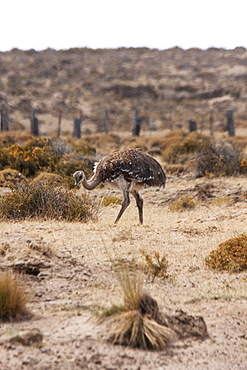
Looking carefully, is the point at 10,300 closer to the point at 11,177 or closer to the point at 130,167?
the point at 130,167

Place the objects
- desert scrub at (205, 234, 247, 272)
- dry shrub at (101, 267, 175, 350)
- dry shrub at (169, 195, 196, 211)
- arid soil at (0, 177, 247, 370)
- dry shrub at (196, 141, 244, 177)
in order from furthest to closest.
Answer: dry shrub at (196, 141, 244, 177) → dry shrub at (169, 195, 196, 211) → desert scrub at (205, 234, 247, 272) → dry shrub at (101, 267, 175, 350) → arid soil at (0, 177, 247, 370)

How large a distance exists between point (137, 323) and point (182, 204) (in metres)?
10.1

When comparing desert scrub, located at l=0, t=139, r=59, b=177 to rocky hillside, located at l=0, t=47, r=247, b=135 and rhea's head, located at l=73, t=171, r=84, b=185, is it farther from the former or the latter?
rocky hillside, located at l=0, t=47, r=247, b=135

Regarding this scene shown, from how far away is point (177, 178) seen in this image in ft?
65.7

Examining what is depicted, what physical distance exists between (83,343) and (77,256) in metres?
2.99

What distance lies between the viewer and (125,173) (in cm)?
1166

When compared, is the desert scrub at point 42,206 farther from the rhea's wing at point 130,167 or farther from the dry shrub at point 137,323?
the dry shrub at point 137,323

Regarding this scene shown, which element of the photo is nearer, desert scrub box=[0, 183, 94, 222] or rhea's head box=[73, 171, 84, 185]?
desert scrub box=[0, 183, 94, 222]

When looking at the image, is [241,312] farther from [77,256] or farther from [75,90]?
[75,90]

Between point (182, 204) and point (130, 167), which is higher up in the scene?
point (130, 167)

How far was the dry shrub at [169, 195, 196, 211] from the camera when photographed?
1555cm

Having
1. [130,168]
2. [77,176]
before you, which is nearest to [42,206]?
[77,176]

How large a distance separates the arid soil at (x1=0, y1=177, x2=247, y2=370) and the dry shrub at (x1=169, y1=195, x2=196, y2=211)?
2.09m

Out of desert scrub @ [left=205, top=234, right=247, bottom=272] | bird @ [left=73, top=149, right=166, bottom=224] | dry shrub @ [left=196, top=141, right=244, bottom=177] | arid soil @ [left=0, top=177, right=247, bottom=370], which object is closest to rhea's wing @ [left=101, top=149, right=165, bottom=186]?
bird @ [left=73, top=149, right=166, bottom=224]
